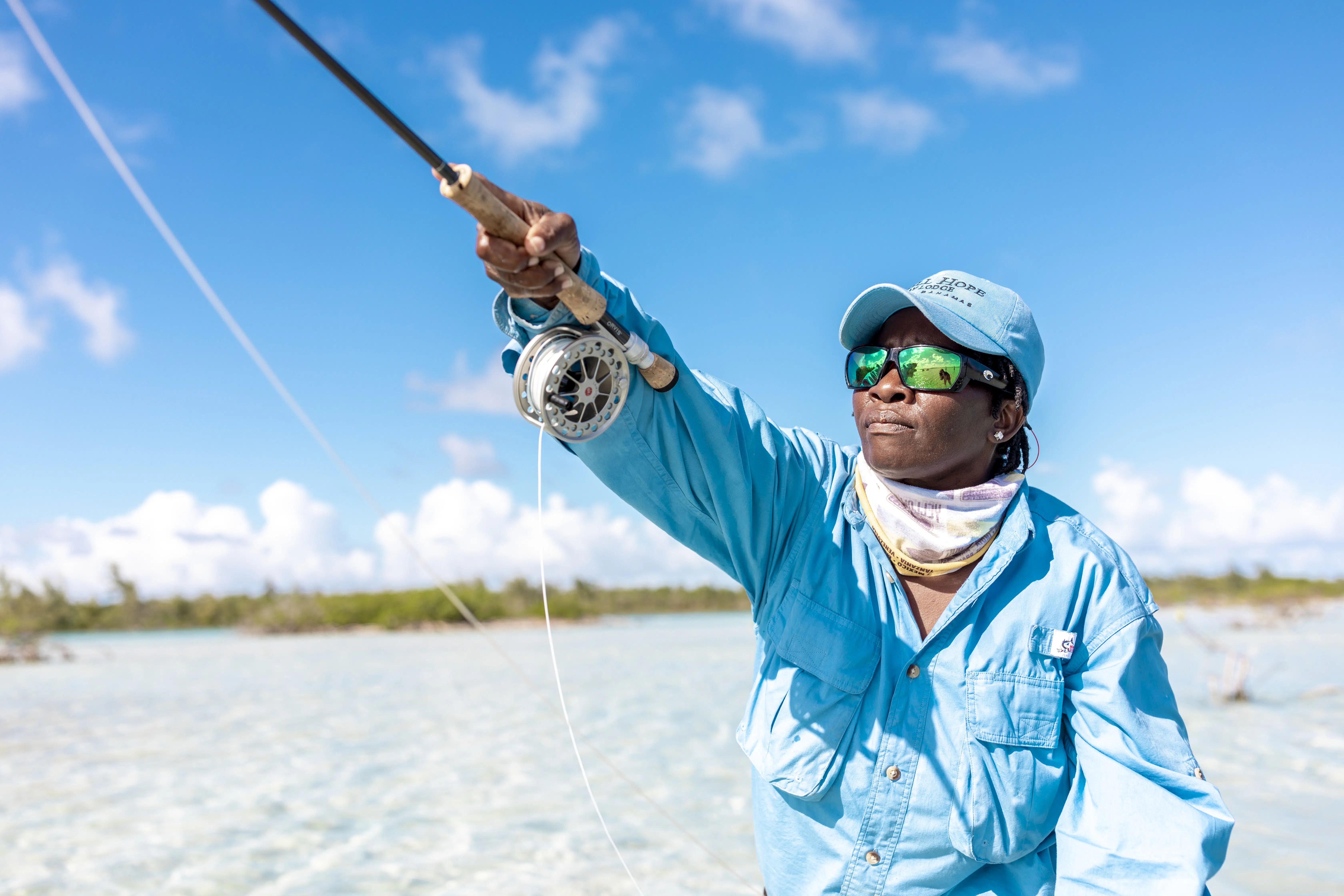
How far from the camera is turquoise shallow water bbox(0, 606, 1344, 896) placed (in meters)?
4.86

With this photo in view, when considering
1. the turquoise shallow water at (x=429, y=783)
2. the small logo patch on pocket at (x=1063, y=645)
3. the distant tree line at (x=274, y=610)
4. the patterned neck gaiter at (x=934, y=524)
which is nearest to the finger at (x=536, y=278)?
the patterned neck gaiter at (x=934, y=524)

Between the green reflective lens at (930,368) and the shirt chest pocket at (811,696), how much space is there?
22.6 inches

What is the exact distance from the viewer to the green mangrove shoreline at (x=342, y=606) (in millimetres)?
30344

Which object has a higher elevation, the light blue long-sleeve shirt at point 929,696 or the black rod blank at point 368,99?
the black rod blank at point 368,99

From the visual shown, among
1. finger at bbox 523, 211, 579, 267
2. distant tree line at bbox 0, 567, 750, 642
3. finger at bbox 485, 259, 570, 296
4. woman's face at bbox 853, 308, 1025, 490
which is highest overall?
finger at bbox 523, 211, 579, 267

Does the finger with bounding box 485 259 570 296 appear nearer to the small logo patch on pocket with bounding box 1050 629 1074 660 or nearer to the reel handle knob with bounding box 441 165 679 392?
the reel handle knob with bounding box 441 165 679 392

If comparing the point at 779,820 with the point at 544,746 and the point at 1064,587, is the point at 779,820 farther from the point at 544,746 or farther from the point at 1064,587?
the point at 544,746

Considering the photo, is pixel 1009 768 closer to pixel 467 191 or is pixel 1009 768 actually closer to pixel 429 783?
pixel 467 191

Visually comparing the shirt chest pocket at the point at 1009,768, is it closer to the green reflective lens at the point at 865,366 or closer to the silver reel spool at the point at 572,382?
the green reflective lens at the point at 865,366

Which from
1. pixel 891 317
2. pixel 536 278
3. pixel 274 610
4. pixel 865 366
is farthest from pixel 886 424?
pixel 274 610

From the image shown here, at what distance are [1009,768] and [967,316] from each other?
1.01 meters

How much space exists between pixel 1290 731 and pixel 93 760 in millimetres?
11604

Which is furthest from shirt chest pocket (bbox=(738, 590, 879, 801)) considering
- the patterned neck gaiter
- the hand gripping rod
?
the hand gripping rod

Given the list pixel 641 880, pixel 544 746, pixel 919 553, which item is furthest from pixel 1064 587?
pixel 544 746
